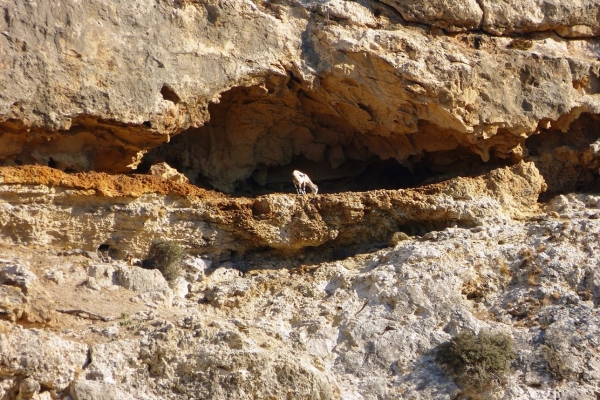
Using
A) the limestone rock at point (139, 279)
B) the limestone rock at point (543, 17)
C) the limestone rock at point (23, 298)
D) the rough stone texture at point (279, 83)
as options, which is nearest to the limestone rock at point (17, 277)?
Result: the limestone rock at point (23, 298)

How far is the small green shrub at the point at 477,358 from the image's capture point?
11.2m

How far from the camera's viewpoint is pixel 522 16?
604 inches

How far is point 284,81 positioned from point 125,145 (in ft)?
8.13

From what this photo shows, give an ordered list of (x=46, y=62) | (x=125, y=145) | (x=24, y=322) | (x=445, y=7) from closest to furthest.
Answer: (x=24, y=322) → (x=46, y=62) → (x=125, y=145) → (x=445, y=7)

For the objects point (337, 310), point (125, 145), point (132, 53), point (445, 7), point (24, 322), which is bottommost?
point (24, 322)

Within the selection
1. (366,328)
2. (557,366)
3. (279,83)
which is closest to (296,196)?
(279,83)

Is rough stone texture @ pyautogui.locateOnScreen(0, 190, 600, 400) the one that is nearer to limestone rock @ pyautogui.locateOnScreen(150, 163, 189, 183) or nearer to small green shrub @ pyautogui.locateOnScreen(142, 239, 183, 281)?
Result: small green shrub @ pyautogui.locateOnScreen(142, 239, 183, 281)

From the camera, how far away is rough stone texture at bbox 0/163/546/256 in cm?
1262

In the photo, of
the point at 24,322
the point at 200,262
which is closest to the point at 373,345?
the point at 200,262

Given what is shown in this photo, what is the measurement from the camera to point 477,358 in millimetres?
11195

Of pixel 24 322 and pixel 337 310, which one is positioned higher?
pixel 337 310

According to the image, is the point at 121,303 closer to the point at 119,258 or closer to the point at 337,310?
the point at 119,258

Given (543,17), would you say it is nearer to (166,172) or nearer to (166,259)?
(166,172)

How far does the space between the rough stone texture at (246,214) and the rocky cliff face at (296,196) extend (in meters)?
0.03
